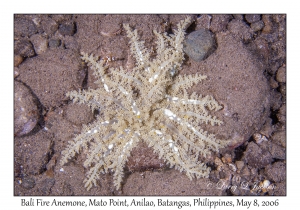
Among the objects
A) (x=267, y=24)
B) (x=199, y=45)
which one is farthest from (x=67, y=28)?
(x=267, y=24)

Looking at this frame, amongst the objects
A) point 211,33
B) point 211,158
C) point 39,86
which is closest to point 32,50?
point 39,86

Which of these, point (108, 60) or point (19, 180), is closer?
point (108, 60)

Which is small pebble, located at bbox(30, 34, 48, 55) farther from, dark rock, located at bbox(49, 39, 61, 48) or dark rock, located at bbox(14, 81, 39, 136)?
dark rock, located at bbox(14, 81, 39, 136)

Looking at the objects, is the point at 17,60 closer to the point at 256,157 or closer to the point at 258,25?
the point at 258,25

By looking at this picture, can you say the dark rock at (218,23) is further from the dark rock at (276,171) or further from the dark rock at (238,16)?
the dark rock at (276,171)

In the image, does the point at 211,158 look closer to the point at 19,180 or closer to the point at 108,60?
the point at 108,60

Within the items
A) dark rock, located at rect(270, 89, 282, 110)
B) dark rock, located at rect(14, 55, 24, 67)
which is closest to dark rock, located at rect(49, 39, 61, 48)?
dark rock, located at rect(14, 55, 24, 67)
